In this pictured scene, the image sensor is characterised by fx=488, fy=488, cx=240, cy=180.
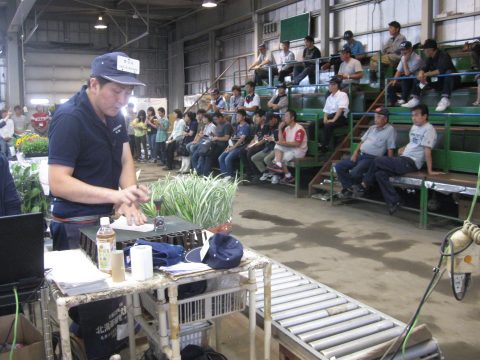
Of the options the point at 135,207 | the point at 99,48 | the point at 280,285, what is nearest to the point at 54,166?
the point at 135,207

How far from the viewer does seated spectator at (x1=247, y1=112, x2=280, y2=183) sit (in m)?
7.82

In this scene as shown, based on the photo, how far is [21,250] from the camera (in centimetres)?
156

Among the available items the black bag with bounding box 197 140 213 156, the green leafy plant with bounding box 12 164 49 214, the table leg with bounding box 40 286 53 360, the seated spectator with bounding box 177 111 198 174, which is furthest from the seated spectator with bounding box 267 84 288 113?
the table leg with bounding box 40 286 53 360

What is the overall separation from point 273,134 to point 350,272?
4.18 meters

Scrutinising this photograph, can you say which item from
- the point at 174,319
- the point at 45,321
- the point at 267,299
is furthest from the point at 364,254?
the point at 45,321

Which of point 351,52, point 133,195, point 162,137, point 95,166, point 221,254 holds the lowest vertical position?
point 221,254

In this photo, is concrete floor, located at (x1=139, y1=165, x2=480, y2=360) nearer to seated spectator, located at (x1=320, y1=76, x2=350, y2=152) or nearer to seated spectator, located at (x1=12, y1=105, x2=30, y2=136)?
seated spectator, located at (x1=320, y1=76, x2=350, y2=152)

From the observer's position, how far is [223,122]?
9258 mm

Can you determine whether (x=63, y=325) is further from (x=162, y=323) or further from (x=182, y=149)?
(x=182, y=149)

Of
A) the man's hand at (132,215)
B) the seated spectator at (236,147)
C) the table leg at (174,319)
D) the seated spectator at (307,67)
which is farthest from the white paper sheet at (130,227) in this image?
the seated spectator at (307,67)

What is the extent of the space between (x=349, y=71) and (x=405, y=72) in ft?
4.05

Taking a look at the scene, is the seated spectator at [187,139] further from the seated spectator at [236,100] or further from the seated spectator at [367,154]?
the seated spectator at [367,154]

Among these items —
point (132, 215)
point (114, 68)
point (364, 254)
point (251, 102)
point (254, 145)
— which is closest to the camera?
point (114, 68)

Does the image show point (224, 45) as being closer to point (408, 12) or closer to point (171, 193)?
point (408, 12)
